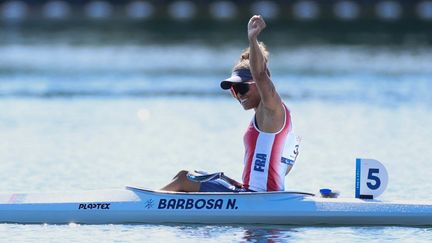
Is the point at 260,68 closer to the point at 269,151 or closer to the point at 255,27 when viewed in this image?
the point at 255,27

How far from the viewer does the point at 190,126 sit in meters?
26.7

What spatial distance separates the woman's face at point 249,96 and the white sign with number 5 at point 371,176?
4.09 feet

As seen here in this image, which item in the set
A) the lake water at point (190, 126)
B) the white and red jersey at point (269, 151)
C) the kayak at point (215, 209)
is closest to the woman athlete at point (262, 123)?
the white and red jersey at point (269, 151)

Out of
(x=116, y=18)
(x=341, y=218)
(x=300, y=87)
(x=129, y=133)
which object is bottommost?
(x=341, y=218)

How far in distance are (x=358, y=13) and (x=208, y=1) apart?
11.5 m

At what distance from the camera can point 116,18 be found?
7512cm

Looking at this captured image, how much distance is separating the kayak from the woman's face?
97 cm

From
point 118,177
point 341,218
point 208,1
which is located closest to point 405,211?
point 341,218

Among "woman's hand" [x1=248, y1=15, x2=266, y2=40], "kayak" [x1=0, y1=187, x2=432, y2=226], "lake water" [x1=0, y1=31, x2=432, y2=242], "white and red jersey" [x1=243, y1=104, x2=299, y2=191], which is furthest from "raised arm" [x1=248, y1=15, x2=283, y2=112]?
"lake water" [x1=0, y1=31, x2=432, y2=242]

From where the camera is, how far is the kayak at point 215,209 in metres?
14.6

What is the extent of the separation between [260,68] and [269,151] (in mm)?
907

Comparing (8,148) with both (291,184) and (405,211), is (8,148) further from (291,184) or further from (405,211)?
(405,211)

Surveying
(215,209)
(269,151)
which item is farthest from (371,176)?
(215,209)

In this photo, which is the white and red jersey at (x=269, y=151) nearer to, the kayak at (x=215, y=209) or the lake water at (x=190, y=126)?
the kayak at (x=215, y=209)
